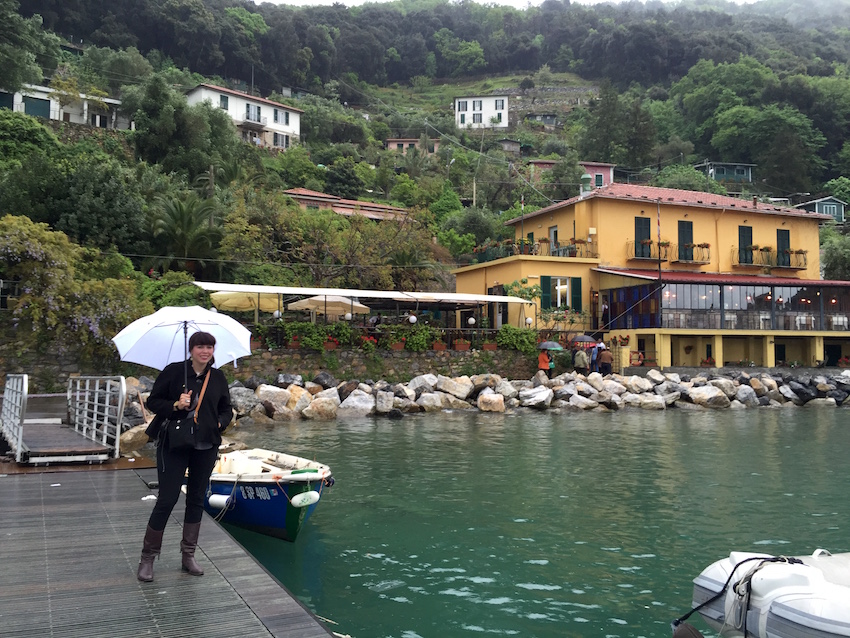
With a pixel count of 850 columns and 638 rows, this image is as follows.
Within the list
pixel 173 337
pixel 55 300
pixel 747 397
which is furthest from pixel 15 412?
pixel 747 397

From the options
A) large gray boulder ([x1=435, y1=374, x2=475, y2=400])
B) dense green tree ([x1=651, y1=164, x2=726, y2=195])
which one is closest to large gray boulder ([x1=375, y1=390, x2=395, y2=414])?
large gray boulder ([x1=435, y1=374, x2=475, y2=400])

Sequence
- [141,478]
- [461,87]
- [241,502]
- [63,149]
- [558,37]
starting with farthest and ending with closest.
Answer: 1. [558,37]
2. [461,87]
3. [63,149]
4. [141,478]
5. [241,502]

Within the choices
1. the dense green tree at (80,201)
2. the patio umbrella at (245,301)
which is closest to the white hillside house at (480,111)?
the dense green tree at (80,201)

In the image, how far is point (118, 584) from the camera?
5.66 meters

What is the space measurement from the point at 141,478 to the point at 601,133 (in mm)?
82537

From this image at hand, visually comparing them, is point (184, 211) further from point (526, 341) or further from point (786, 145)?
point (786, 145)

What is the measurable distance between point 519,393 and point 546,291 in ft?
30.7

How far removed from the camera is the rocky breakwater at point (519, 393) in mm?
23156

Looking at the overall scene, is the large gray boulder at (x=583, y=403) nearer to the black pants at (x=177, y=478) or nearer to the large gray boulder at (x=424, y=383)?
the large gray boulder at (x=424, y=383)

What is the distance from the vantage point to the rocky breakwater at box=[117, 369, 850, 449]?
2316cm

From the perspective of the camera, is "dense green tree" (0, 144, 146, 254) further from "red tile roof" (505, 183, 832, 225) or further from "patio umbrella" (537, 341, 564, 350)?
"red tile roof" (505, 183, 832, 225)

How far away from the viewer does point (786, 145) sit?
7525 centimetres

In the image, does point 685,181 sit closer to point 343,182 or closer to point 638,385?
point 343,182

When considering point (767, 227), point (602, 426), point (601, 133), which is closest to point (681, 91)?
point (601, 133)
